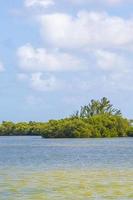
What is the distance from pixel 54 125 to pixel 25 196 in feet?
383

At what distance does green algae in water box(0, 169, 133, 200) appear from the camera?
24.8m

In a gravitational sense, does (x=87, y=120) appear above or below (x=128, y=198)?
above

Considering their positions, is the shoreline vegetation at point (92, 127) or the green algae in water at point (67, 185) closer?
the green algae in water at point (67, 185)

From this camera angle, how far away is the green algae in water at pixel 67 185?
977 inches

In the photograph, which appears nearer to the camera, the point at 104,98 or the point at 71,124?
the point at 71,124

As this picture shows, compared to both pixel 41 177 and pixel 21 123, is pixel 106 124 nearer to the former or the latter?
pixel 21 123

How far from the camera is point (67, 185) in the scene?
94.7 ft

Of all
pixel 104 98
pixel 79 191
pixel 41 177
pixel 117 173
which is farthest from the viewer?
pixel 104 98

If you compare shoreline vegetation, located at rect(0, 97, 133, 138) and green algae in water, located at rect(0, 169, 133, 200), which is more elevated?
shoreline vegetation, located at rect(0, 97, 133, 138)

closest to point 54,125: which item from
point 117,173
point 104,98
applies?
point 104,98

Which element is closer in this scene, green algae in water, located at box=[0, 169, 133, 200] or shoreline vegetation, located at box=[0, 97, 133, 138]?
green algae in water, located at box=[0, 169, 133, 200]

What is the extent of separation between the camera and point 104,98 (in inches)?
6181

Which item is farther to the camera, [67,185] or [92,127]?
[92,127]

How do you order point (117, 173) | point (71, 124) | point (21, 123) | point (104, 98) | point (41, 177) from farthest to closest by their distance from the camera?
1. point (21, 123)
2. point (104, 98)
3. point (71, 124)
4. point (117, 173)
5. point (41, 177)
